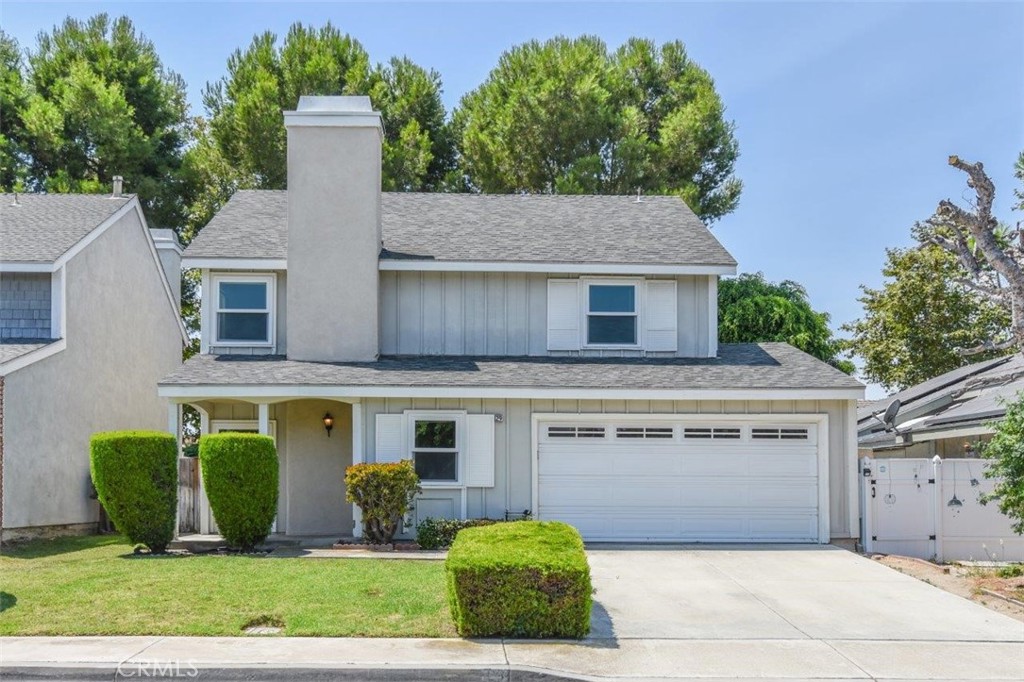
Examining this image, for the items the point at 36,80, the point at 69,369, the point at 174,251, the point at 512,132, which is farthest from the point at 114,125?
the point at 69,369

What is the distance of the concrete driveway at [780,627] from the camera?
27.6 ft

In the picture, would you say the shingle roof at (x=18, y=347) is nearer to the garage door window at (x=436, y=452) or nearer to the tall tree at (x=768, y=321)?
the garage door window at (x=436, y=452)

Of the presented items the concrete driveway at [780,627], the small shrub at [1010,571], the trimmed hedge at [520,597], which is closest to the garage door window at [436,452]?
the concrete driveway at [780,627]

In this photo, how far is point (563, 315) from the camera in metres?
18.2

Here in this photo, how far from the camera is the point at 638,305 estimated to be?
718 inches

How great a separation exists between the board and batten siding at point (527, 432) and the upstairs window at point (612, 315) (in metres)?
2.02

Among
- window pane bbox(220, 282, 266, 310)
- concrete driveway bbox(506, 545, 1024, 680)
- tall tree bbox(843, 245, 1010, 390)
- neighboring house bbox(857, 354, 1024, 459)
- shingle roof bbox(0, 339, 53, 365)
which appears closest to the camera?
concrete driveway bbox(506, 545, 1024, 680)

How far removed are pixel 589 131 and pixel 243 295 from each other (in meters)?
17.2

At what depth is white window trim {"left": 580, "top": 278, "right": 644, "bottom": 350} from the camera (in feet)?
59.1

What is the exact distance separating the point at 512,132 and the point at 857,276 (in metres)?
12.3

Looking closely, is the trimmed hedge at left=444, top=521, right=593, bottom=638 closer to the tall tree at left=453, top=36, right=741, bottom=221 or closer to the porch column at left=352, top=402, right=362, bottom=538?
the porch column at left=352, top=402, right=362, bottom=538

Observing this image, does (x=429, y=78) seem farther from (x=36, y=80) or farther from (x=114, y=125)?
(x=36, y=80)

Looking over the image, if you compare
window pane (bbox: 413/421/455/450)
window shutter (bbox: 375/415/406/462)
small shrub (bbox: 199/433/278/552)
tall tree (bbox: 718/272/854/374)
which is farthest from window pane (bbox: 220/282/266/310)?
tall tree (bbox: 718/272/854/374)

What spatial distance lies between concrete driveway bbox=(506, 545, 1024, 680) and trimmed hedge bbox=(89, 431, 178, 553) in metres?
6.31
